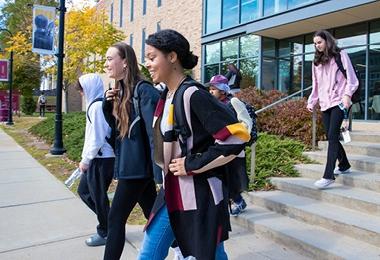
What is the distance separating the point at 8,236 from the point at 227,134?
Result: 11.4ft

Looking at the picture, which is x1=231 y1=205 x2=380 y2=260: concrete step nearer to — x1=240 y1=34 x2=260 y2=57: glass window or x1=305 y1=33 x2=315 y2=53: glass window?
x1=305 y1=33 x2=315 y2=53: glass window

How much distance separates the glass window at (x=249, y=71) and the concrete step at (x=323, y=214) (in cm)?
933

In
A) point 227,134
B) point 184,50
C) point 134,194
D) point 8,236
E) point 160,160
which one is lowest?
point 8,236

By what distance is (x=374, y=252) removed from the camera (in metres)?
3.56

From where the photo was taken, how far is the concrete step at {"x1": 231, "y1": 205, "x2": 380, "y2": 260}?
357 cm

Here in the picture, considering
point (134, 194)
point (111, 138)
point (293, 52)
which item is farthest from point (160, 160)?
point (293, 52)

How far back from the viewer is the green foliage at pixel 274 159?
5668 millimetres

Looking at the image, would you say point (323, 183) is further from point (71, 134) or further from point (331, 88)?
point (71, 134)

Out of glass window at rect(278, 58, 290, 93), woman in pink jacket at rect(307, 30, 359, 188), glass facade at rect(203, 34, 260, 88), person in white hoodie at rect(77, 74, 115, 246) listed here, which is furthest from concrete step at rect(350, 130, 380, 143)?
glass facade at rect(203, 34, 260, 88)

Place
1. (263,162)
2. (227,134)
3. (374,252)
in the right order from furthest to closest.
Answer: (263,162)
(374,252)
(227,134)

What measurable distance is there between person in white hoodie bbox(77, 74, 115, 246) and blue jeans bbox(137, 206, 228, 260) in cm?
135

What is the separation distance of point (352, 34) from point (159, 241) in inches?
433

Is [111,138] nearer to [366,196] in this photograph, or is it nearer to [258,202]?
[258,202]

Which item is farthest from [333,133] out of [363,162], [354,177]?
[363,162]
